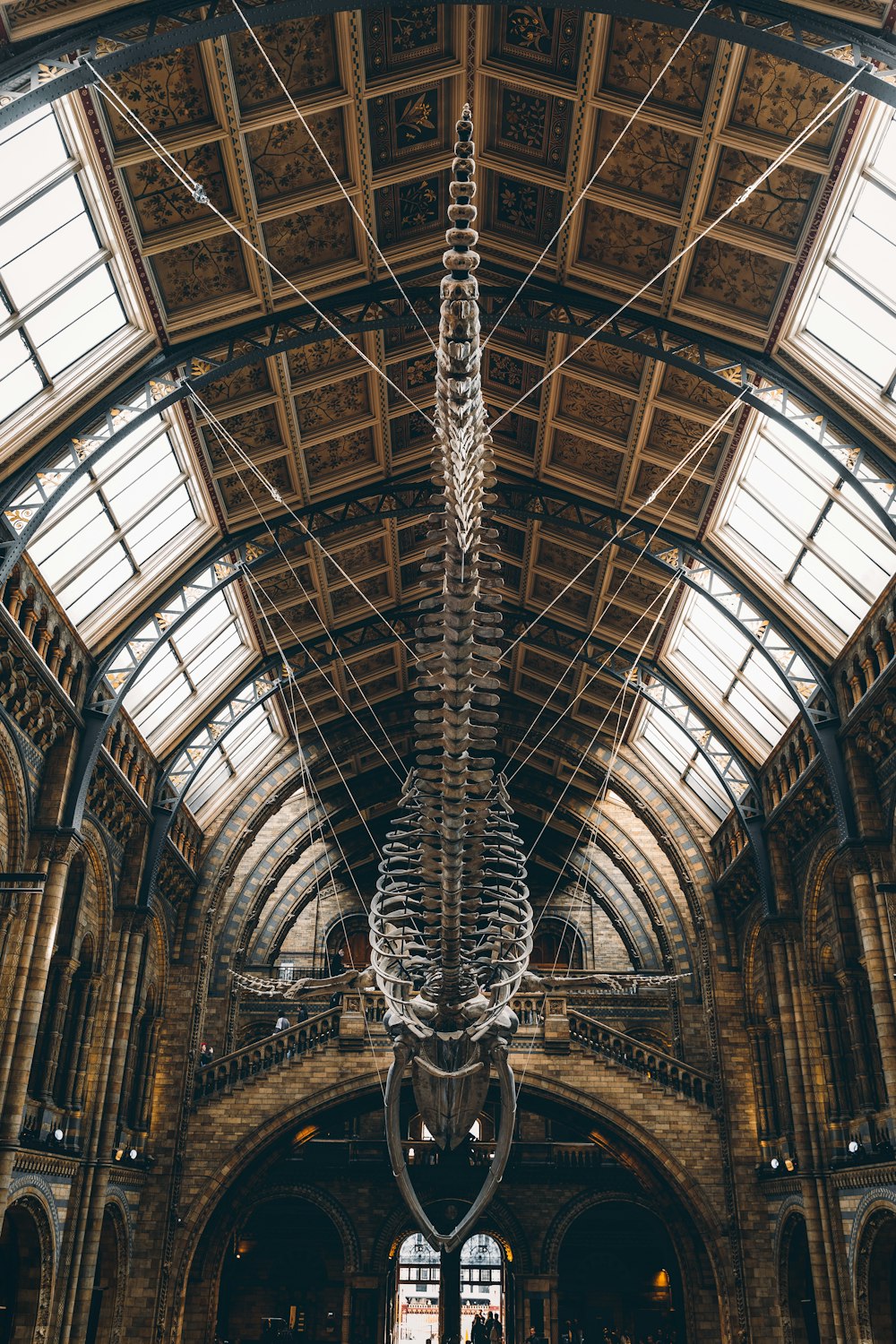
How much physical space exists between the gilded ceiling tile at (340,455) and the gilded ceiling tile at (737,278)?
672 centimetres

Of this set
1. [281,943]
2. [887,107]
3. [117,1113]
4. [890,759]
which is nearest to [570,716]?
[281,943]

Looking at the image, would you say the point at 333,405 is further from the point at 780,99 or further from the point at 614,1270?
the point at 614,1270

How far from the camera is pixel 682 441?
18.2 metres

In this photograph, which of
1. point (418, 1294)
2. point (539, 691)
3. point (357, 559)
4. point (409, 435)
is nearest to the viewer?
point (409, 435)

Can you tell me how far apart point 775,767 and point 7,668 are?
1440 cm

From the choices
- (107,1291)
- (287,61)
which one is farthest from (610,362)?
(107,1291)

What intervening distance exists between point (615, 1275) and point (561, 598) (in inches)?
679

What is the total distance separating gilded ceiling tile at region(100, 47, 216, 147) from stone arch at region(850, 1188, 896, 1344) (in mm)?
17781

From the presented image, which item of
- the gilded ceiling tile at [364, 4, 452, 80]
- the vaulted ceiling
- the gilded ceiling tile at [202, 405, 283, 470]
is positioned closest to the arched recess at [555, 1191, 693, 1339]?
the vaulted ceiling

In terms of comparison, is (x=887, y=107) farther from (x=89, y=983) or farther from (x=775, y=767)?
(x=89, y=983)

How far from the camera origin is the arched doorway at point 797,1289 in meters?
20.8

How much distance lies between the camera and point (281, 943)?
1099 inches

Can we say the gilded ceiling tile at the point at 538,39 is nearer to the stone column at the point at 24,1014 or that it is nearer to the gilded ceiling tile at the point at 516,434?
the gilded ceiling tile at the point at 516,434

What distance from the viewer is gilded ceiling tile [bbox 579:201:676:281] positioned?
15.4 meters
